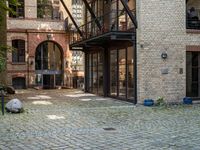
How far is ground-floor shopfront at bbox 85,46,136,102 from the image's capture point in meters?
18.4

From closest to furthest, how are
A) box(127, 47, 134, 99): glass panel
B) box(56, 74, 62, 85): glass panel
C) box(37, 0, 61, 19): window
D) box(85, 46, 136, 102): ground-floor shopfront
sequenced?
1. box(127, 47, 134, 99): glass panel
2. box(85, 46, 136, 102): ground-floor shopfront
3. box(37, 0, 61, 19): window
4. box(56, 74, 62, 85): glass panel

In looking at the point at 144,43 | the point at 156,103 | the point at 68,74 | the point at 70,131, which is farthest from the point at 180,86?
the point at 68,74

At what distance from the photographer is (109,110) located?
50.4 feet

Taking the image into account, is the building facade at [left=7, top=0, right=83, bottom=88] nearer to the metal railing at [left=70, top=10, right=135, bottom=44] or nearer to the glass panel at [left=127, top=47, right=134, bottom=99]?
the metal railing at [left=70, top=10, right=135, bottom=44]

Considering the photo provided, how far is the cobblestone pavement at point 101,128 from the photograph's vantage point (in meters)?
8.74

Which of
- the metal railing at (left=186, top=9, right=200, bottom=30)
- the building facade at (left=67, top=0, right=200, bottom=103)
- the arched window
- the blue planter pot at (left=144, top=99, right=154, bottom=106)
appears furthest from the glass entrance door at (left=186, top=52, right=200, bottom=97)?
the arched window

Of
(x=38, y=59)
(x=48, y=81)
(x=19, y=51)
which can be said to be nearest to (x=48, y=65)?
(x=38, y=59)

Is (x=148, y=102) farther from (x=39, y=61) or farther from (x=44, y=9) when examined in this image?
(x=44, y=9)

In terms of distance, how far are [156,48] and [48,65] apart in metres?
17.0

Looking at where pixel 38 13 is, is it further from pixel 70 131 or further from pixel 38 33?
pixel 70 131

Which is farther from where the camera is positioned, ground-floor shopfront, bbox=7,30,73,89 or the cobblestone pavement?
ground-floor shopfront, bbox=7,30,73,89

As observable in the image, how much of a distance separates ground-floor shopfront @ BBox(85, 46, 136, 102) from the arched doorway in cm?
752

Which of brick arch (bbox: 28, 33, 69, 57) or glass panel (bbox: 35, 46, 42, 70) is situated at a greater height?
brick arch (bbox: 28, 33, 69, 57)

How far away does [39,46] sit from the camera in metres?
32.4
